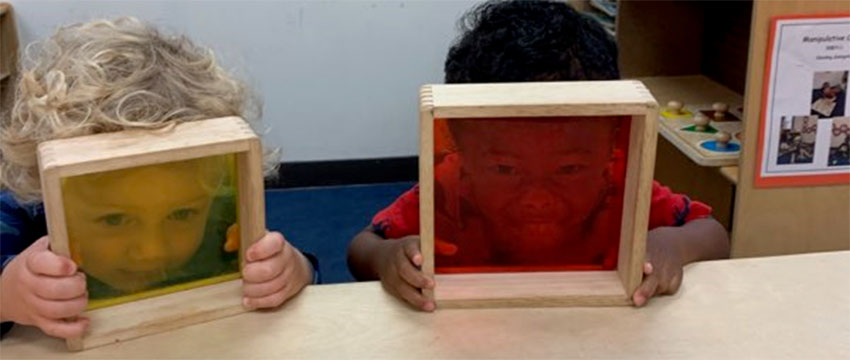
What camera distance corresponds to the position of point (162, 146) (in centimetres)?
85

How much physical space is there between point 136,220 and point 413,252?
28 cm

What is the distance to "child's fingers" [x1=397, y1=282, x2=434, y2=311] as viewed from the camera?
959 mm

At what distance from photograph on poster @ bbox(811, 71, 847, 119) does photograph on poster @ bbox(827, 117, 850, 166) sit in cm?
2

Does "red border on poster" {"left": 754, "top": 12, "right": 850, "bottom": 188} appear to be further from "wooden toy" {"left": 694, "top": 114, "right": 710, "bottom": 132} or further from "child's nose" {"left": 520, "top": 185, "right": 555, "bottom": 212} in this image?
"child's nose" {"left": 520, "top": 185, "right": 555, "bottom": 212}

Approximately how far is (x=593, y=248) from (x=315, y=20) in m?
2.16

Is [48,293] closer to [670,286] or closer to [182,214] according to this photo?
[182,214]

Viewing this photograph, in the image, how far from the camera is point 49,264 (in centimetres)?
86

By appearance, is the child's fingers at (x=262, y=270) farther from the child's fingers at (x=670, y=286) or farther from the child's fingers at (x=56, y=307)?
the child's fingers at (x=670, y=286)

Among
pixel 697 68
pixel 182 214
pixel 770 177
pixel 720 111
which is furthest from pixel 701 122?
pixel 182 214

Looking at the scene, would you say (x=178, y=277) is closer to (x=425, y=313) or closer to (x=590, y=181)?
(x=425, y=313)

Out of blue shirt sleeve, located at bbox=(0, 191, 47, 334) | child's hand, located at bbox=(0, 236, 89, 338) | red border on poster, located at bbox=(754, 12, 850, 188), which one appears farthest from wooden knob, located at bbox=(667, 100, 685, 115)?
child's hand, located at bbox=(0, 236, 89, 338)

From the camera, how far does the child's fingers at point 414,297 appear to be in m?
0.96

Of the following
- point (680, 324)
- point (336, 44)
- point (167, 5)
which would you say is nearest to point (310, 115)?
point (336, 44)

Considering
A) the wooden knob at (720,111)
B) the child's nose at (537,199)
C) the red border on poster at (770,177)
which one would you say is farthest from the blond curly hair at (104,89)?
the wooden knob at (720,111)
